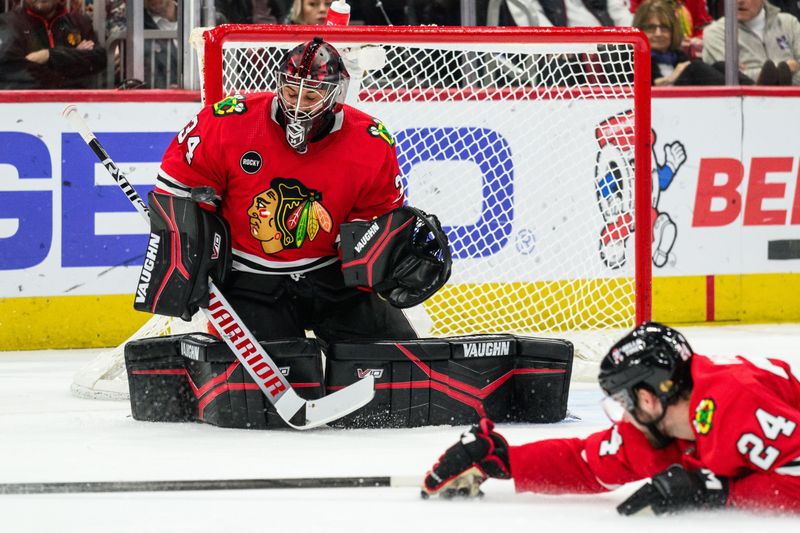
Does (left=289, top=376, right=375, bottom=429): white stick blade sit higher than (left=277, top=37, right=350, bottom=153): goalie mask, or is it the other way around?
(left=277, top=37, right=350, bottom=153): goalie mask

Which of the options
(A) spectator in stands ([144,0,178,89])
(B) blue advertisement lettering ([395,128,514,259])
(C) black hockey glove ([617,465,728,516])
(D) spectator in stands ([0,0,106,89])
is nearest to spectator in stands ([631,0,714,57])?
(B) blue advertisement lettering ([395,128,514,259])

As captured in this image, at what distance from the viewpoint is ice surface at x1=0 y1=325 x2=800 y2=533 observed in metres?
2.51

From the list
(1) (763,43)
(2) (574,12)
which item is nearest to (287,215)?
(2) (574,12)

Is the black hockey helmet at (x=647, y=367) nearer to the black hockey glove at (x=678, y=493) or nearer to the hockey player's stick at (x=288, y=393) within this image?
the black hockey glove at (x=678, y=493)

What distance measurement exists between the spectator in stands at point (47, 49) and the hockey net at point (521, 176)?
902mm

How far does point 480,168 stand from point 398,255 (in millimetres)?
1810

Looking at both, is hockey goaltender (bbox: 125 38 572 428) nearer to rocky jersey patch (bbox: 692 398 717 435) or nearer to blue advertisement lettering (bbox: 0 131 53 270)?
rocky jersey patch (bbox: 692 398 717 435)

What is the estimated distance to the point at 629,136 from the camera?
5449 mm

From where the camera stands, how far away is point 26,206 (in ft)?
17.7

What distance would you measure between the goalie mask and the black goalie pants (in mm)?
455

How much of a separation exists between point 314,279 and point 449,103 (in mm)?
1720

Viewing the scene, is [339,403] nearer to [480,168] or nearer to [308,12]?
[480,168]

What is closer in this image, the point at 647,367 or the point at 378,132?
the point at 647,367

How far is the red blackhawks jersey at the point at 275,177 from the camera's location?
148 inches
